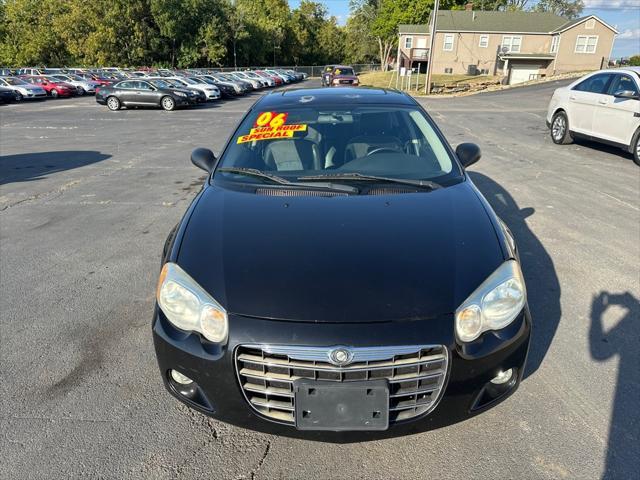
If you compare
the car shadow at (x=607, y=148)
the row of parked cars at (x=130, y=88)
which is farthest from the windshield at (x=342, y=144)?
the row of parked cars at (x=130, y=88)

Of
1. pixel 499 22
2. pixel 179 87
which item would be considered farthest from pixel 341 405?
pixel 499 22

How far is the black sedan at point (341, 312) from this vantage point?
1.81 metres

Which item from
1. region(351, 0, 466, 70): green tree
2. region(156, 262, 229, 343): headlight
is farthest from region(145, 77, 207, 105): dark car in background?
region(351, 0, 466, 70): green tree

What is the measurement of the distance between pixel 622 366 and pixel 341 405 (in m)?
2.02

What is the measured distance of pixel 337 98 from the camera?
3719mm

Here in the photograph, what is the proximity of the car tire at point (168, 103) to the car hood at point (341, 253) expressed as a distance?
20.3m

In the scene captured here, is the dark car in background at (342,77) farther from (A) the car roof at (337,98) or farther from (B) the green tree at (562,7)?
(B) the green tree at (562,7)

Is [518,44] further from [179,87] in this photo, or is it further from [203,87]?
[179,87]

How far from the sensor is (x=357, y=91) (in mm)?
4043

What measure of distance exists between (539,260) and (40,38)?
6465cm

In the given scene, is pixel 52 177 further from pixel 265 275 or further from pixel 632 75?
pixel 632 75

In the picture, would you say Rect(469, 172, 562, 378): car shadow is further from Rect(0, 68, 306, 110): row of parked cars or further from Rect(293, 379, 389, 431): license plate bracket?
Rect(0, 68, 306, 110): row of parked cars

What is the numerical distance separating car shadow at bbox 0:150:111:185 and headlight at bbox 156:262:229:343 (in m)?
7.07

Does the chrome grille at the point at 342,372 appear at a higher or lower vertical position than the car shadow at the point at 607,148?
higher
